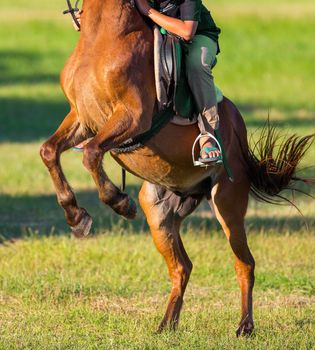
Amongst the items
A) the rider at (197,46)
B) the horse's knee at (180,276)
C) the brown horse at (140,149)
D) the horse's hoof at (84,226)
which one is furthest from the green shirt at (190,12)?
the horse's knee at (180,276)

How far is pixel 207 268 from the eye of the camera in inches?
442

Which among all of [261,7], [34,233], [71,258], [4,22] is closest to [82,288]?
[71,258]

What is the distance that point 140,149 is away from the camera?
841 cm

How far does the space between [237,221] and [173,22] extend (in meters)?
1.61

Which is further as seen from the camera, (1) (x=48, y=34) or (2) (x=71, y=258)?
(1) (x=48, y=34)

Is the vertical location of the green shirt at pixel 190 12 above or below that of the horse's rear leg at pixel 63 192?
above

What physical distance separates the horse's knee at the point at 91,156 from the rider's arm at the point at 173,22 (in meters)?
1.05

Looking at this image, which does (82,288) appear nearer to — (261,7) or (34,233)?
(34,233)

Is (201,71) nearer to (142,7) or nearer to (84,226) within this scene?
(142,7)

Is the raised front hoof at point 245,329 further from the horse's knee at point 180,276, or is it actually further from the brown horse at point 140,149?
the horse's knee at point 180,276

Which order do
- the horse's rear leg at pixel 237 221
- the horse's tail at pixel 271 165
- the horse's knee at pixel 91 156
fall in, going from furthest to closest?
the horse's tail at pixel 271 165 < the horse's rear leg at pixel 237 221 < the horse's knee at pixel 91 156

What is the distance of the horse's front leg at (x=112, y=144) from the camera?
793cm

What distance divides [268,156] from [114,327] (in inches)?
71.3

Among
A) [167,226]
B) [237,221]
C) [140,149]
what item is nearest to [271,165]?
[237,221]
